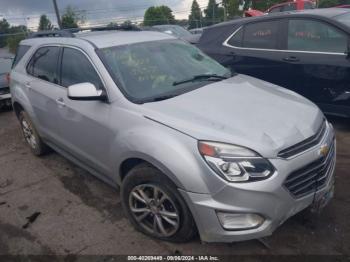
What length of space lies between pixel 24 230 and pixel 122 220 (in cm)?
97

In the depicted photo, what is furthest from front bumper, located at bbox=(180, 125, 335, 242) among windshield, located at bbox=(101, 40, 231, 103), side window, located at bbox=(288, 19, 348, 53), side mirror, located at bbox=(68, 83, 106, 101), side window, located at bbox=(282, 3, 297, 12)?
side window, located at bbox=(282, 3, 297, 12)

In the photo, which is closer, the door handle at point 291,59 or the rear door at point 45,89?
the rear door at point 45,89

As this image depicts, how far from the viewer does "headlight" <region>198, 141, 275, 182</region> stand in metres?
2.53

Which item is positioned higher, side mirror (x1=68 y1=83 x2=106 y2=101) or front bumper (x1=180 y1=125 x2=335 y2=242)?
side mirror (x1=68 y1=83 x2=106 y2=101)

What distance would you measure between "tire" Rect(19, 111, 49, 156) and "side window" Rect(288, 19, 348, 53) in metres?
3.88

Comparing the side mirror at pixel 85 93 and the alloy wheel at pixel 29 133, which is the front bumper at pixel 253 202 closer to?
the side mirror at pixel 85 93

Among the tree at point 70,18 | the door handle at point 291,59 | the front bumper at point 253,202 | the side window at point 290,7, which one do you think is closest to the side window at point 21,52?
the front bumper at point 253,202

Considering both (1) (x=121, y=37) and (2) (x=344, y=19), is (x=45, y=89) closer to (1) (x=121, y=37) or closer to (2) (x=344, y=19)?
(1) (x=121, y=37)

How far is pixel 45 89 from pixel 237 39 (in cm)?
327

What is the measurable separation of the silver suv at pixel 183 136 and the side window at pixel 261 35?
1.90 m

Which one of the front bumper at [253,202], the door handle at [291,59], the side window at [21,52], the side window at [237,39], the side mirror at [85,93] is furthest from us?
the side window at [237,39]

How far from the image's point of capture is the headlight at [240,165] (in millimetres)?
2531

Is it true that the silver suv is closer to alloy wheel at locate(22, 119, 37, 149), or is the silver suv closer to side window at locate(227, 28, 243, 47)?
alloy wheel at locate(22, 119, 37, 149)

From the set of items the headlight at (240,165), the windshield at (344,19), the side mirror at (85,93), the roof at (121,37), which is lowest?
the headlight at (240,165)
